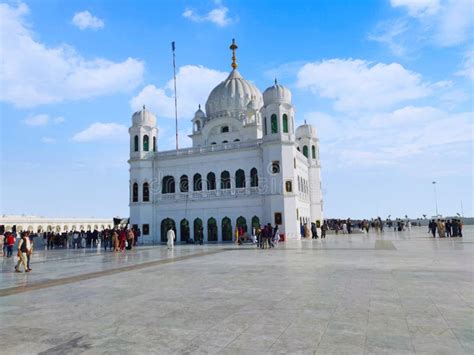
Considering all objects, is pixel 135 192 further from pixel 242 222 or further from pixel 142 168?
pixel 242 222

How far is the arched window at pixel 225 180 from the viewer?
3497 cm

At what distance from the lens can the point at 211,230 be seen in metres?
34.8

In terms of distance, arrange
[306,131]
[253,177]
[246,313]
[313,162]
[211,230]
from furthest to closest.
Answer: [306,131]
[313,162]
[211,230]
[253,177]
[246,313]

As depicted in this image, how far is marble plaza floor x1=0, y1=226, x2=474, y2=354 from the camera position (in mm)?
4762

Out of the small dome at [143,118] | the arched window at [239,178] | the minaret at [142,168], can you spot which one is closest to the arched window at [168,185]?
the minaret at [142,168]

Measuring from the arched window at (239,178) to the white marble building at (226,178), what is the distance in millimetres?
96

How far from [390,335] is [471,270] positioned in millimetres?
7445

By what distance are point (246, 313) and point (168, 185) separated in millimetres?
32274

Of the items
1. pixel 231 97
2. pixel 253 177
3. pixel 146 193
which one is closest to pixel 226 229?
pixel 253 177

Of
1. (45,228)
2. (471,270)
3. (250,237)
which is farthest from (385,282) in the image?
(45,228)

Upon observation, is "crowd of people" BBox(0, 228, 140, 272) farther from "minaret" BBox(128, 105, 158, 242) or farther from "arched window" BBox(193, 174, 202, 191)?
"arched window" BBox(193, 174, 202, 191)

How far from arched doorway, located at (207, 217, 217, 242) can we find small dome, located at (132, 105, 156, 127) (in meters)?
12.6

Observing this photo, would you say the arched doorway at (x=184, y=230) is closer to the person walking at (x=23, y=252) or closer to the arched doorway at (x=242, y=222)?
the arched doorway at (x=242, y=222)

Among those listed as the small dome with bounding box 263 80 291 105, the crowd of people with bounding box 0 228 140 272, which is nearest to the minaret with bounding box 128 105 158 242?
the crowd of people with bounding box 0 228 140 272
